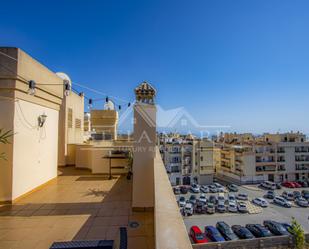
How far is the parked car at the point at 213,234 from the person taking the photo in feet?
37.3

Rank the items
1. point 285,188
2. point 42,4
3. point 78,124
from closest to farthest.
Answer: point 42,4
point 78,124
point 285,188

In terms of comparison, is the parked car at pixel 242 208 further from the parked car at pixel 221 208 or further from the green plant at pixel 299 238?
the green plant at pixel 299 238

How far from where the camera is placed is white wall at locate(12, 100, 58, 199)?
378 centimetres

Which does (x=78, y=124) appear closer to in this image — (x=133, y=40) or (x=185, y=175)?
(x=133, y=40)

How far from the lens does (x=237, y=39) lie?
29.2 ft

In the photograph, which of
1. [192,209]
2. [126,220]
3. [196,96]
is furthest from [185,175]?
[126,220]

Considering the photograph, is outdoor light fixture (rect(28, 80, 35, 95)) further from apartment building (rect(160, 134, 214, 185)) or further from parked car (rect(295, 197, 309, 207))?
parked car (rect(295, 197, 309, 207))

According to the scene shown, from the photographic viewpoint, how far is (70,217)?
10.6ft

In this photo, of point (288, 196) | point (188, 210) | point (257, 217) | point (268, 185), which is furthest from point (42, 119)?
point (268, 185)

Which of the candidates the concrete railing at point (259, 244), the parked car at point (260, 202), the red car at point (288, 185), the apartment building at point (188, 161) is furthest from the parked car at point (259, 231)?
the red car at point (288, 185)

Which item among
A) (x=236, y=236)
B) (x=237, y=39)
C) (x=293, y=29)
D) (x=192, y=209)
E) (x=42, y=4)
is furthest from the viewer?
(x=192, y=209)

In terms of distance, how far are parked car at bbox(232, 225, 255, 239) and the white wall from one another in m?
12.5

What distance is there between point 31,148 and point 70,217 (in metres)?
2.05

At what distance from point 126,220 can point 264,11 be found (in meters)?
7.99
